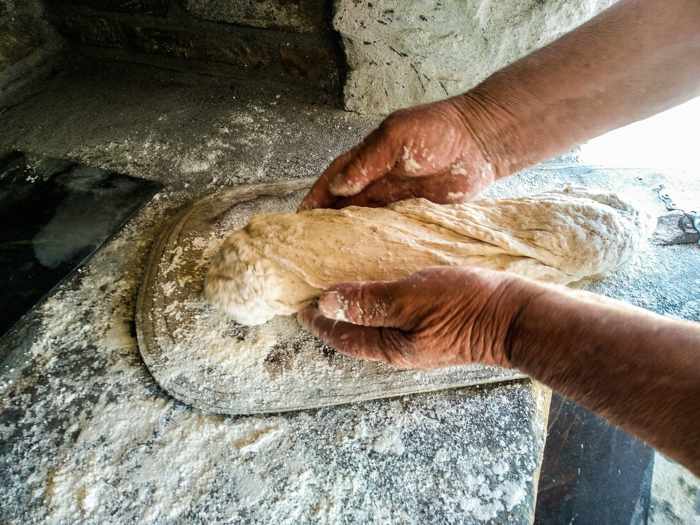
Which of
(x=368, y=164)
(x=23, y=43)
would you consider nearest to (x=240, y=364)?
(x=368, y=164)

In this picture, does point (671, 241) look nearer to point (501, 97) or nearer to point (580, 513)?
point (501, 97)

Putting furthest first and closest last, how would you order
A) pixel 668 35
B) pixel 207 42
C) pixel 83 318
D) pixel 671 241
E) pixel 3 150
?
pixel 207 42
pixel 3 150
pixel 671 241
pixel 83 318
pixel 668 35

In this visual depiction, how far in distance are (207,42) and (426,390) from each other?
2504mm

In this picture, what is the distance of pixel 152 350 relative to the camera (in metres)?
1.55

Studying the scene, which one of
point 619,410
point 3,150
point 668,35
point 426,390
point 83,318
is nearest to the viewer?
point 619,410

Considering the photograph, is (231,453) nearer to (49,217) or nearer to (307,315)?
(307,315)

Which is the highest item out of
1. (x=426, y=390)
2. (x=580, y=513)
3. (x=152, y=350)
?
(x=152, y=350)

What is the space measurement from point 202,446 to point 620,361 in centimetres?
124

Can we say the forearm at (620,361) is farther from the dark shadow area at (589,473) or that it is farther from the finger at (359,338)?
the dark shadow area at (589,473)

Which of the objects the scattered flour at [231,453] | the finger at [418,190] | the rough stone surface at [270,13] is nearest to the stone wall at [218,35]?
the rough stone surface at [270,13]

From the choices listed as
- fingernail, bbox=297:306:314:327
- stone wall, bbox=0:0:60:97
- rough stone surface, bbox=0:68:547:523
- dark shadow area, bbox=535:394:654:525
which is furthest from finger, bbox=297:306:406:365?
stone wall, bbox=0:0:60:97

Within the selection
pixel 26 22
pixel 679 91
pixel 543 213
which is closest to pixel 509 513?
pixel 543 213

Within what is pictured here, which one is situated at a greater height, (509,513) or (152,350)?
(152,350)

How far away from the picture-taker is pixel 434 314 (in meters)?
1.20
